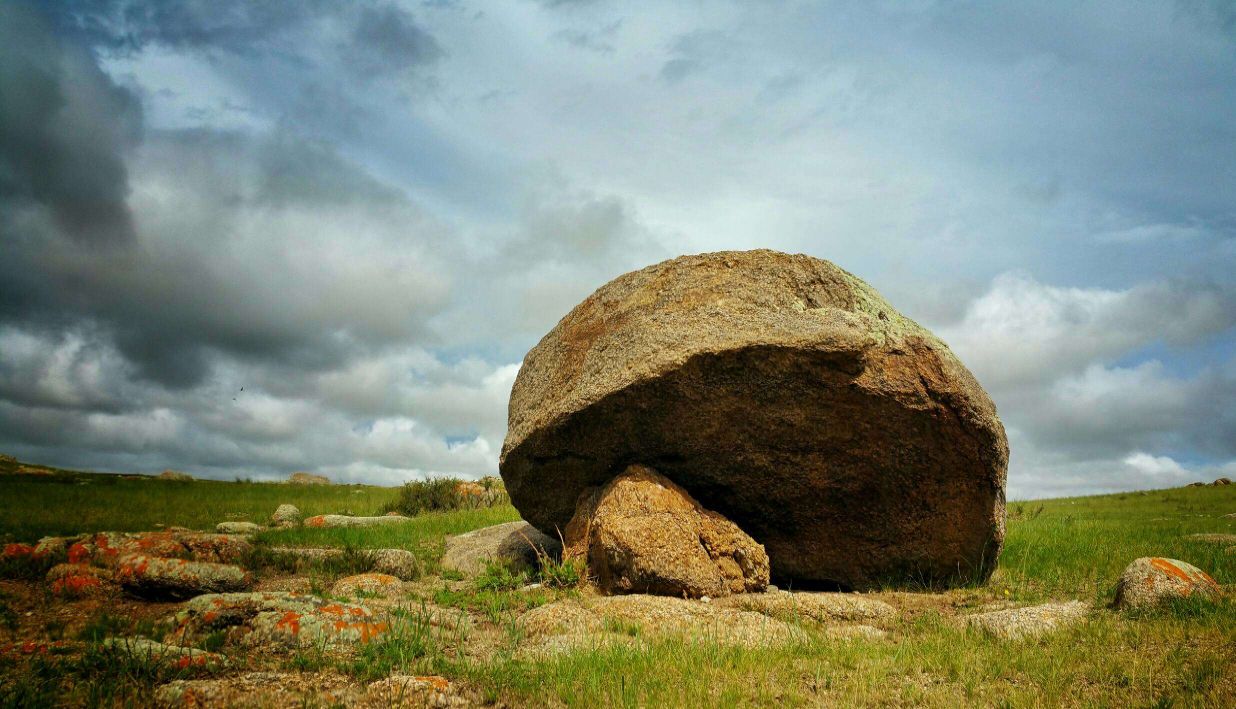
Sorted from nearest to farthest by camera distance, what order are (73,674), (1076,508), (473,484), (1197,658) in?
1. (73,674)
2. (1197,658)
3. (473,484)
4. (1076,508)

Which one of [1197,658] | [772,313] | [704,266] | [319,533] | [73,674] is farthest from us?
[319,533]

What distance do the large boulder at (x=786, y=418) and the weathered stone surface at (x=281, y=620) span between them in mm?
3950

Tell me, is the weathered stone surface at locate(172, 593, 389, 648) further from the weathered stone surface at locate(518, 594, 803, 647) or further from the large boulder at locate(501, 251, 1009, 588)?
the large boulder at locate(501, 251, 1009, 588)

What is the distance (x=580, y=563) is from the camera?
927cm

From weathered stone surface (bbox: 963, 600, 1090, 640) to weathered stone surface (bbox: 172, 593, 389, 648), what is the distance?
18.6 ft

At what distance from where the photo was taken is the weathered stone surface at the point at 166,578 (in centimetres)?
818

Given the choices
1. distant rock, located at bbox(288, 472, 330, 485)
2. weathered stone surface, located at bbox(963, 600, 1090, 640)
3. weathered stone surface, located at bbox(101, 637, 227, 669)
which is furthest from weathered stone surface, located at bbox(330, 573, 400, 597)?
distant rock, located at bbox(288, 472, 330, 485)

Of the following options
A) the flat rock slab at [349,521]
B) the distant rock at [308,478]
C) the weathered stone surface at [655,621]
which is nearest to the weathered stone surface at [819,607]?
the weathered stone surface at [655,621]

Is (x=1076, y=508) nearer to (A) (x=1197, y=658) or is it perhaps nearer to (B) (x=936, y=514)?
(B) (x=936, y=514)

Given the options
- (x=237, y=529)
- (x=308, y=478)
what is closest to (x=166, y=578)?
(x=237, y=529)

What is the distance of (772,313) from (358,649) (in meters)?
5.88

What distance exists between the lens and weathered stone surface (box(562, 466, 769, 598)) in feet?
28.1

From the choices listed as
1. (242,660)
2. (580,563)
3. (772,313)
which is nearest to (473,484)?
(580,563)

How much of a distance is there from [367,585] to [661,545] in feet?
12.1
